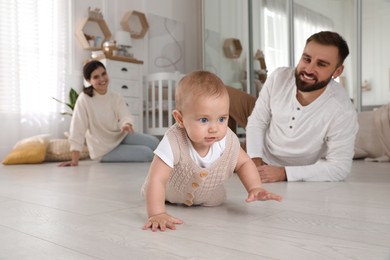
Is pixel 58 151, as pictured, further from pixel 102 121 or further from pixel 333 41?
pixel 333 41

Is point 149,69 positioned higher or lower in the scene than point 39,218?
higher

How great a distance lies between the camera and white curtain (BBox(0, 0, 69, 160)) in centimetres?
376

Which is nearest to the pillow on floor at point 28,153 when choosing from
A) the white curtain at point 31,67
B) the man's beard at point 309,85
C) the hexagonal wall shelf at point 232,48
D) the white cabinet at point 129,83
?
the white curtain at point 31,67

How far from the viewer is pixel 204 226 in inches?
40.6

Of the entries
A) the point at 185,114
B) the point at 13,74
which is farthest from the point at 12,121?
the point at 185,114

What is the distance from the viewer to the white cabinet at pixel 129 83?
4.12 m

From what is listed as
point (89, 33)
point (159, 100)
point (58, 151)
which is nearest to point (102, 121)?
point (58, 151)

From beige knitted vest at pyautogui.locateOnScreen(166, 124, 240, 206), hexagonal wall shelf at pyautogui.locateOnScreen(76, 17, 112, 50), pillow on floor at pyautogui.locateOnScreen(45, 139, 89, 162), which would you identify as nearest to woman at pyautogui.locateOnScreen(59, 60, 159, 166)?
pillow on floor at pyautogui.locateOnScreen(45, 139, 89, 162)

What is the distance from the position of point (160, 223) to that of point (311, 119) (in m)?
1.13

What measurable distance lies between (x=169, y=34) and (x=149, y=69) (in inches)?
24.2

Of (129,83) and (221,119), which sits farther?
(129,83)

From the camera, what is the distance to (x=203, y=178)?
45.7 inches

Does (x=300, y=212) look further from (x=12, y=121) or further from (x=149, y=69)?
(x=149, y=69)

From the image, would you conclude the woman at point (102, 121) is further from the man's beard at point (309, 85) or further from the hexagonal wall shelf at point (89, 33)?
the man's beard at point (309, 85)
